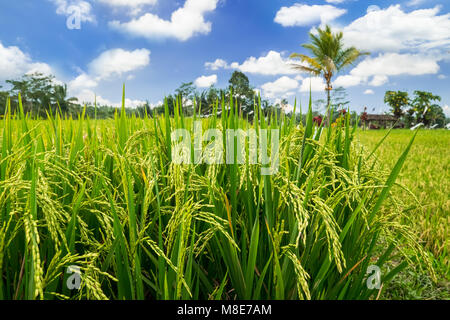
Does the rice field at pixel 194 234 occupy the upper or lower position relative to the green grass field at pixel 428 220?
upper

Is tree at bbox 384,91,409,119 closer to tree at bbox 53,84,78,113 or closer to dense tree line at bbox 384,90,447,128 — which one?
dense tree line at bbox 384,90,447,128

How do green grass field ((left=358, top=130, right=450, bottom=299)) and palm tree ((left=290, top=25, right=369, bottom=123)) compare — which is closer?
green grass field ((left=358, top=130, right=450, bottom=299))

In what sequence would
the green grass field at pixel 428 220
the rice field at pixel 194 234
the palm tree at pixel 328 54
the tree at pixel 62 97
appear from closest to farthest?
the rice field at pixel 194 234
the green grass field at pixel 428 220
the tree at pixel 62 97
the palm tree at pixel 328 54

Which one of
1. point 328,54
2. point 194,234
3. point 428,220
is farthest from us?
point 328,54

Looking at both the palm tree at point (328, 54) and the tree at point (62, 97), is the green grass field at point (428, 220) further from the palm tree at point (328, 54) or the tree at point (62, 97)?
the palm tree at point (328, 54)

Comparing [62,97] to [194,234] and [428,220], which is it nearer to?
[194,234]

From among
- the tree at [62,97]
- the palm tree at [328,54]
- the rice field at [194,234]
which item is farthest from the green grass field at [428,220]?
the palm tree at [328,54]

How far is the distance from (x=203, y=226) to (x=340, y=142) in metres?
0.94

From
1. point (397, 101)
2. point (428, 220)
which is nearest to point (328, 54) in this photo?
point (397, 101)

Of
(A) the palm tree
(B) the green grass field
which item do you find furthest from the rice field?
(A) the palm tree

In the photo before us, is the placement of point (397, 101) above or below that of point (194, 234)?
above
